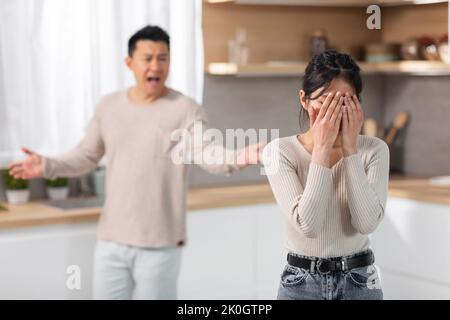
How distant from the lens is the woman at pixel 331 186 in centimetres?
72

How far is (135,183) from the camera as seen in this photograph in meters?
1.58

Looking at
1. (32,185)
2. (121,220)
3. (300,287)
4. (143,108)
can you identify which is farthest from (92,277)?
(300,287)

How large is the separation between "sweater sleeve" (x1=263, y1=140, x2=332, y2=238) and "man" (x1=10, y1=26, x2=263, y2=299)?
723 millimetres

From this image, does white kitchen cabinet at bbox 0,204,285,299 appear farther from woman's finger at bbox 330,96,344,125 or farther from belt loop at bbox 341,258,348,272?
woman's finger at bbox 330,96,344,125

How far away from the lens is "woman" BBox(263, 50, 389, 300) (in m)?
0.72

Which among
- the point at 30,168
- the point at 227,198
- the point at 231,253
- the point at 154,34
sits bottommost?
the point at 231,253

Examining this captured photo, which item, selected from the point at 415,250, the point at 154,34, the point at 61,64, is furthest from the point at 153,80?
the point at 415,250

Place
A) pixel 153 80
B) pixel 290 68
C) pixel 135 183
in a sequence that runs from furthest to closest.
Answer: pixel 290 68 < pixel 135 183 < pixel 153 80

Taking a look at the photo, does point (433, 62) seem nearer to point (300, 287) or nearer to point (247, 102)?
point (247, 102)

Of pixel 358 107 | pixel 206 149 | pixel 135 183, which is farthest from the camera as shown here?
pixel 135 183

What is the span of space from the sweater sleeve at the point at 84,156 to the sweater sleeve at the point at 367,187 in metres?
0.94

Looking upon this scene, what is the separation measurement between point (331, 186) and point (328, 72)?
9 cm

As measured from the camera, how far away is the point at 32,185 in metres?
1.93

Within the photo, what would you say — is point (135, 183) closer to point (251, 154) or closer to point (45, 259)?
point (45, 259)
